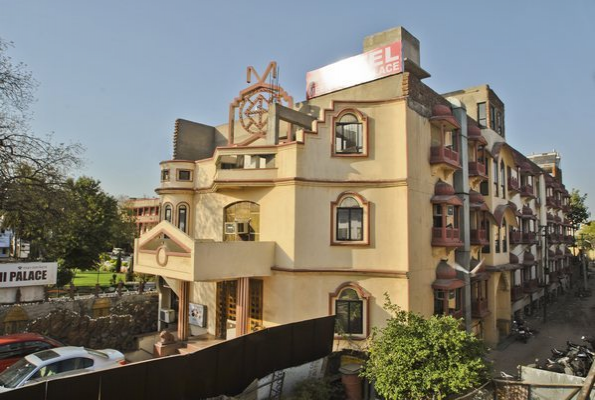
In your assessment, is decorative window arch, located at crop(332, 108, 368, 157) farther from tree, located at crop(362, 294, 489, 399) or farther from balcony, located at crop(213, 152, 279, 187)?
tree, located at crop(362, 294, 489, 399)

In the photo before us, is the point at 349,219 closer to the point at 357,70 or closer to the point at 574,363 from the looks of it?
the point at 357,70

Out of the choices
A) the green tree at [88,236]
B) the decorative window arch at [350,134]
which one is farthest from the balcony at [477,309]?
the green tree at [88,236]

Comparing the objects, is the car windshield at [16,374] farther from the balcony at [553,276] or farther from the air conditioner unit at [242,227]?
the balcony at [553,276]

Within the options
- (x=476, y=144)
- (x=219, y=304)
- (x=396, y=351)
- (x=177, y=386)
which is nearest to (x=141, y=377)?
(x=177, y=386)

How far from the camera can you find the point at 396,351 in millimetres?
10859

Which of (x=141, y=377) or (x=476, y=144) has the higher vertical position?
(x=476, y=144)

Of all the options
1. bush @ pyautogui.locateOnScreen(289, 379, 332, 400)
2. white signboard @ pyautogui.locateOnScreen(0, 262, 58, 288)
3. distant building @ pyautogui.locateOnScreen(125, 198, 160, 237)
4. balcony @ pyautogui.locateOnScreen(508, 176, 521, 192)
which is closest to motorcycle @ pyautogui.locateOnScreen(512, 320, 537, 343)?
balcony @ pyautogui.locateOnScreen(508, 176, 521, 192)

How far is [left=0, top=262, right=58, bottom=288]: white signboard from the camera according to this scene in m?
16.8

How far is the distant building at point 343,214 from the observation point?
16.4 metres

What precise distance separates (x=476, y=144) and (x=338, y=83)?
8.29m

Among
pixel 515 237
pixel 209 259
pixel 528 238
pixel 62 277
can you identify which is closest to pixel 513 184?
pixel 515 237

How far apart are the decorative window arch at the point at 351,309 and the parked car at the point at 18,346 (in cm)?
1121

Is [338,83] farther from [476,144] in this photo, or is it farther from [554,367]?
[554,367]

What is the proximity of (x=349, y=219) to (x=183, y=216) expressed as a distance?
10.1 metres
